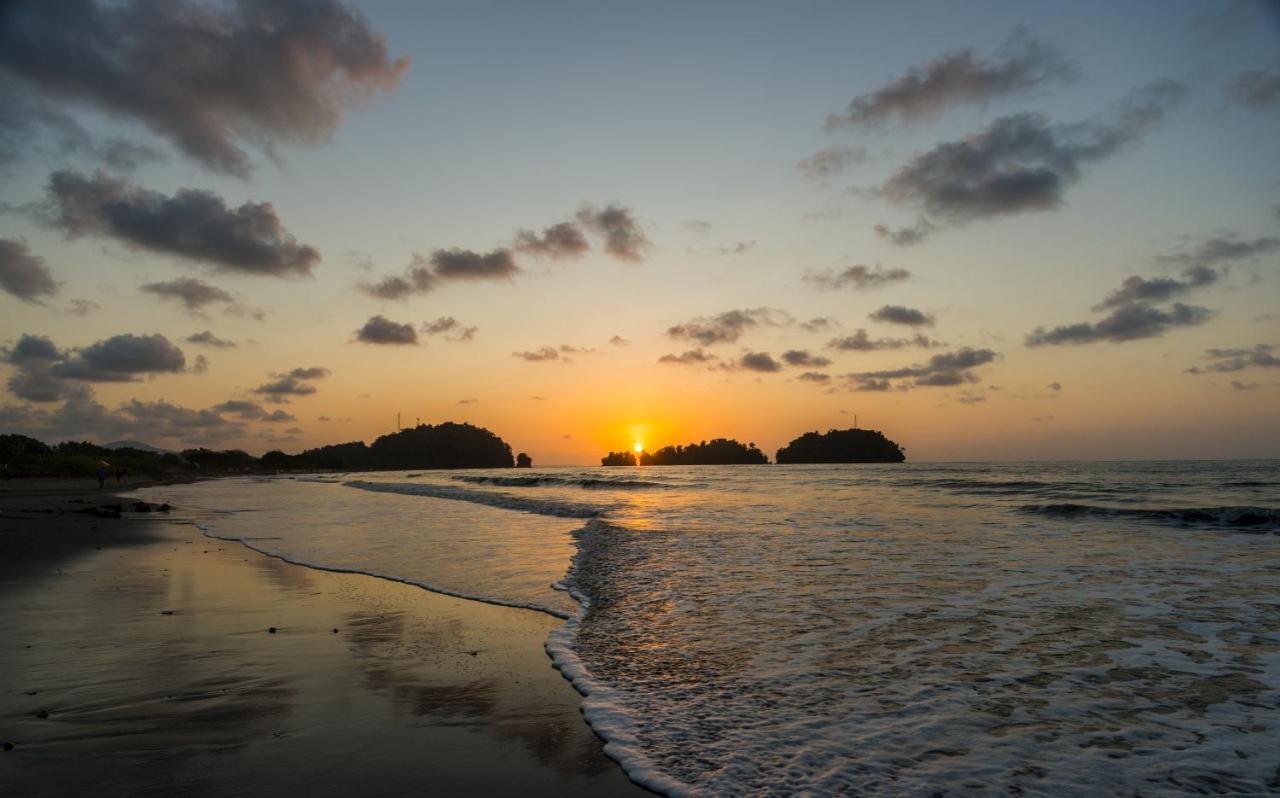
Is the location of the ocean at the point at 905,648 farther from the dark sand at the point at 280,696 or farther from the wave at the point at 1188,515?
the wave at the point at 1188,515

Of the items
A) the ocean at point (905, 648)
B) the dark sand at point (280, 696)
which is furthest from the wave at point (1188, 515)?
the dark sand at point (280, 696)

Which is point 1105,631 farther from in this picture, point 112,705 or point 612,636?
point 112,705

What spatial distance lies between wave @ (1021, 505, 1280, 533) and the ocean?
89 centimetres

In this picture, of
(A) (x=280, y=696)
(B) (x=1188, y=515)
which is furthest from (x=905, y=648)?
(B) (x=1188, y=515)

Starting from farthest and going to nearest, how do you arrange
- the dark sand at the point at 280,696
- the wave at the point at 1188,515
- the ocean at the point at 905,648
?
the wave at the point at 1188,515 → the ocean at the point at 905,648 → the dark sand at the point at 280,696

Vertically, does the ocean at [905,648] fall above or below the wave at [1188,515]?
below

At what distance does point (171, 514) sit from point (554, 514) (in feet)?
56.9

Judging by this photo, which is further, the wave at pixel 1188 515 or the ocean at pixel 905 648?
the wave at pixel 1188 515

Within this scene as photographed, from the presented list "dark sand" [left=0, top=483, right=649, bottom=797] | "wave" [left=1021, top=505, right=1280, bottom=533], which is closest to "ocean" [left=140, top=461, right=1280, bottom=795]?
"dark sand" [left=0, top=483, right=649, bottom=797]

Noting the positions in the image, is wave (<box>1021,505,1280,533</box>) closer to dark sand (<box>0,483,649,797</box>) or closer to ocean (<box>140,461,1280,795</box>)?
ocean (<box>140,461,1280,795</box>)

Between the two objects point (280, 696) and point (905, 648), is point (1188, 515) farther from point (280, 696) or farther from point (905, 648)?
point (280, 696)

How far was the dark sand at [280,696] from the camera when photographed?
4676 millimetres

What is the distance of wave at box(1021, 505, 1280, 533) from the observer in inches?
820

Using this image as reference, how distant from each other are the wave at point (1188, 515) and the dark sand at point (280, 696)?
22.4m
